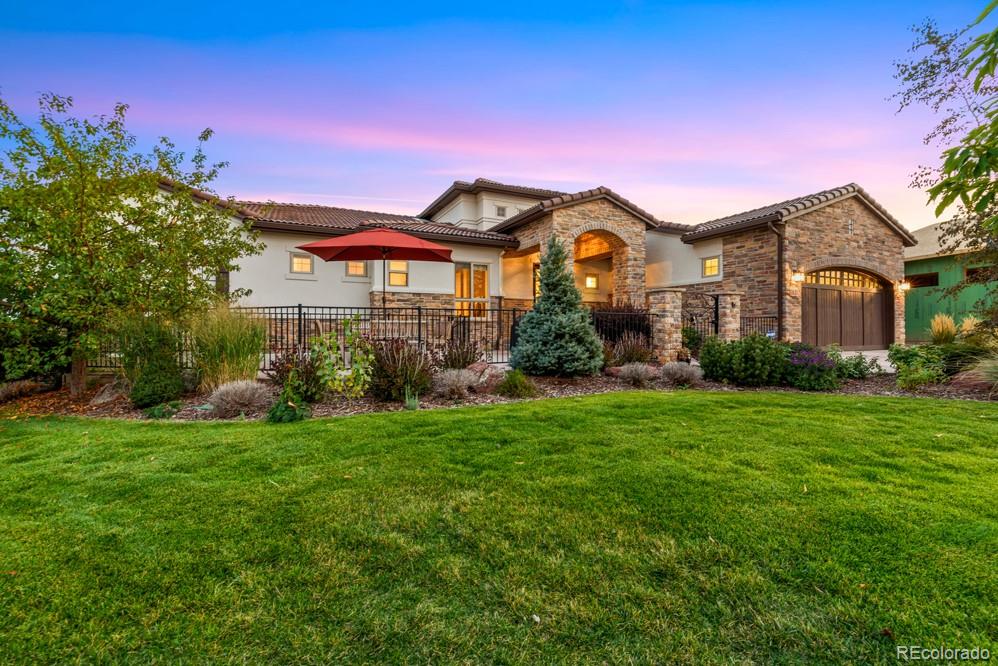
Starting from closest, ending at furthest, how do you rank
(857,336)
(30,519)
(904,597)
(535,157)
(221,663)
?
(221,663) → (904,597) → (30,519) → (535,157) → (857,336)

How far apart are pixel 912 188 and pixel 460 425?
1273 cm

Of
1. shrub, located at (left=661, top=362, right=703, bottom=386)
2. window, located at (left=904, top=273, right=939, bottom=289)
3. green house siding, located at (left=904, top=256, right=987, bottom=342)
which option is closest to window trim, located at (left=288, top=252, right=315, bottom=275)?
shrub, located at (left=661, top=362, right=703, bottom=386)

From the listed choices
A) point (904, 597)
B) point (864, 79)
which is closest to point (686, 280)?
point (864, 79)

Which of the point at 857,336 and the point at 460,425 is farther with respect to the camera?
the point at 857,336

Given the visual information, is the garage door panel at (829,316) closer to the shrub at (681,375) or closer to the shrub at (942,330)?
the shrub at (942,330)

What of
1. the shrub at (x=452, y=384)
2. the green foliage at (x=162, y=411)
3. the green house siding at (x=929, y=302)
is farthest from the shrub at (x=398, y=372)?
the green house siding at (x=929, y=302)

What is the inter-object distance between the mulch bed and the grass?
1737mm

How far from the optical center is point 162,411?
5.82 meters

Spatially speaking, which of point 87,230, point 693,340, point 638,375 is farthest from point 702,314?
point 87,230

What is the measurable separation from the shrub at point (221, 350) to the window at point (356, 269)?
7.39 meters

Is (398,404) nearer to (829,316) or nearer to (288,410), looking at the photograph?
(288,410)

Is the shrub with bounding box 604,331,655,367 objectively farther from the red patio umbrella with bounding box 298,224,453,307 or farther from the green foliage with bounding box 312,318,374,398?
the green foliage with bounding box 312,318,374,398

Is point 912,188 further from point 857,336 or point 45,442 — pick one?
point 45,442

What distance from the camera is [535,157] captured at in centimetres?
1356
